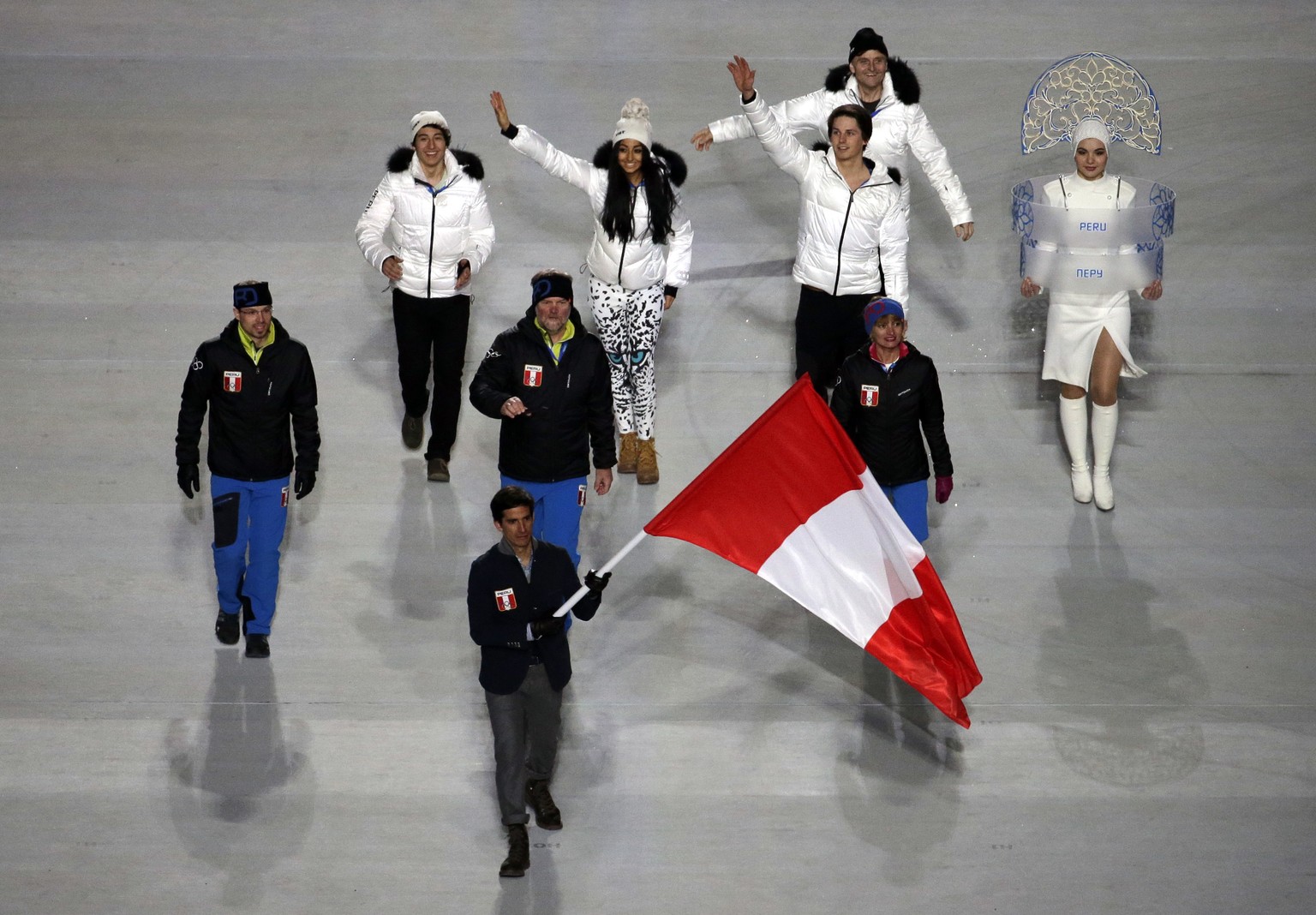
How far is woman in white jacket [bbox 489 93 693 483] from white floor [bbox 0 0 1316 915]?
0.80m

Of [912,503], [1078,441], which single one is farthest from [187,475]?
[1078,441]

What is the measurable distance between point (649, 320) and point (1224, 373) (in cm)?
365

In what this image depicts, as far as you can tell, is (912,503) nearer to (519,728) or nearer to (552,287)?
(552,287)

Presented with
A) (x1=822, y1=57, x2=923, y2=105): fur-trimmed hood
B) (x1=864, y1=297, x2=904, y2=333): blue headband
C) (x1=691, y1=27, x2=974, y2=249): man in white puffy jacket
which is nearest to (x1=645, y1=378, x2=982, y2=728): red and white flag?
(x1=864, y1=297, x2=904, y2=333): blue headband

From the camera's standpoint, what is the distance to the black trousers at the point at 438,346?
891 cm

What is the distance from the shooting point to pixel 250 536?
→ 25.7 feet

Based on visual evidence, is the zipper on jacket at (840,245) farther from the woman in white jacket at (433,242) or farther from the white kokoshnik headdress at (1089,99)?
the white kokoshnik headdress at (1089,99)

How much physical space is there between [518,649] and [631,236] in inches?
104

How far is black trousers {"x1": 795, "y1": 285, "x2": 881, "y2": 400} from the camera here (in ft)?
29.0

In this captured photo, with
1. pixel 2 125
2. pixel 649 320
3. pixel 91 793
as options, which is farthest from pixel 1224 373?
pixel 2 125

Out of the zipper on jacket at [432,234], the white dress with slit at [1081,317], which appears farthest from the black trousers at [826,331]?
the zipper on jacket at [432,234]

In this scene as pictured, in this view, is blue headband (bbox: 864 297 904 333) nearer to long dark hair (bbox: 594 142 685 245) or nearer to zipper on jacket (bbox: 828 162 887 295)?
zipper on jacket (bbox: 828 162 887 295)

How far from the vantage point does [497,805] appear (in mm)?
7270

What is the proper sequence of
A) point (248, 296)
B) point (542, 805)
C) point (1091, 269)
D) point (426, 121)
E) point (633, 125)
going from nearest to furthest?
1. point (542, 805)
2. point (248, 296)
3. point (633, 125)
4. point (426, 121)
5. point (1091, 269)
